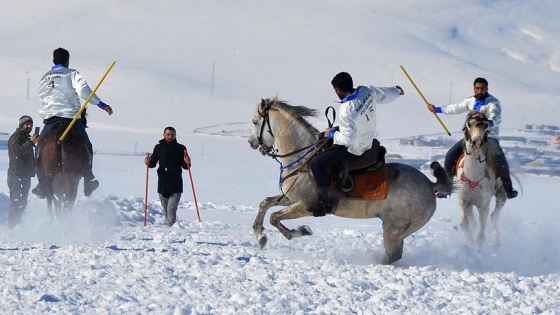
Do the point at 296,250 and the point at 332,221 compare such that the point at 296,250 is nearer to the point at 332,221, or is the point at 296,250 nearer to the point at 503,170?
the point at 503,170

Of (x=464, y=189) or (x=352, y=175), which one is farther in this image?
(x=464, y=189)

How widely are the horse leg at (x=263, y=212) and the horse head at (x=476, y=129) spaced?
8.89 feet

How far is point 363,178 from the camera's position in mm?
9688

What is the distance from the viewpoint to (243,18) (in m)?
176

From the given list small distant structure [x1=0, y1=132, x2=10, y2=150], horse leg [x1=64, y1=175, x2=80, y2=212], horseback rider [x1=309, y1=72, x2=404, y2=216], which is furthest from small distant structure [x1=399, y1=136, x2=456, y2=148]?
horseback rider [x1=309, y1=72, x2=404, y2=216]

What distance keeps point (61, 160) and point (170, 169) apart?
2752mm

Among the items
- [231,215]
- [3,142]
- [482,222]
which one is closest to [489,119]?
[482,222]

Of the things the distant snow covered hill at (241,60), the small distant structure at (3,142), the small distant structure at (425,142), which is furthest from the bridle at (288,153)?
the distant snow covered hill at (241,60)

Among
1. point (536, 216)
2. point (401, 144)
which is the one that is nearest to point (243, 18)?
point (401, 144)

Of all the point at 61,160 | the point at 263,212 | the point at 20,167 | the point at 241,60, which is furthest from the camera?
the point at 241,60

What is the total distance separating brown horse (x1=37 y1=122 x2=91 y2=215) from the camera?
1213cm

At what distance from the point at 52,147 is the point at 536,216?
13.8 m

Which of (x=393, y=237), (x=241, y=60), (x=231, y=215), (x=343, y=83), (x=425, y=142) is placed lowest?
(x=425, y=142)

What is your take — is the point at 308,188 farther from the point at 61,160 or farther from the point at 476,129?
the point at 61,160
